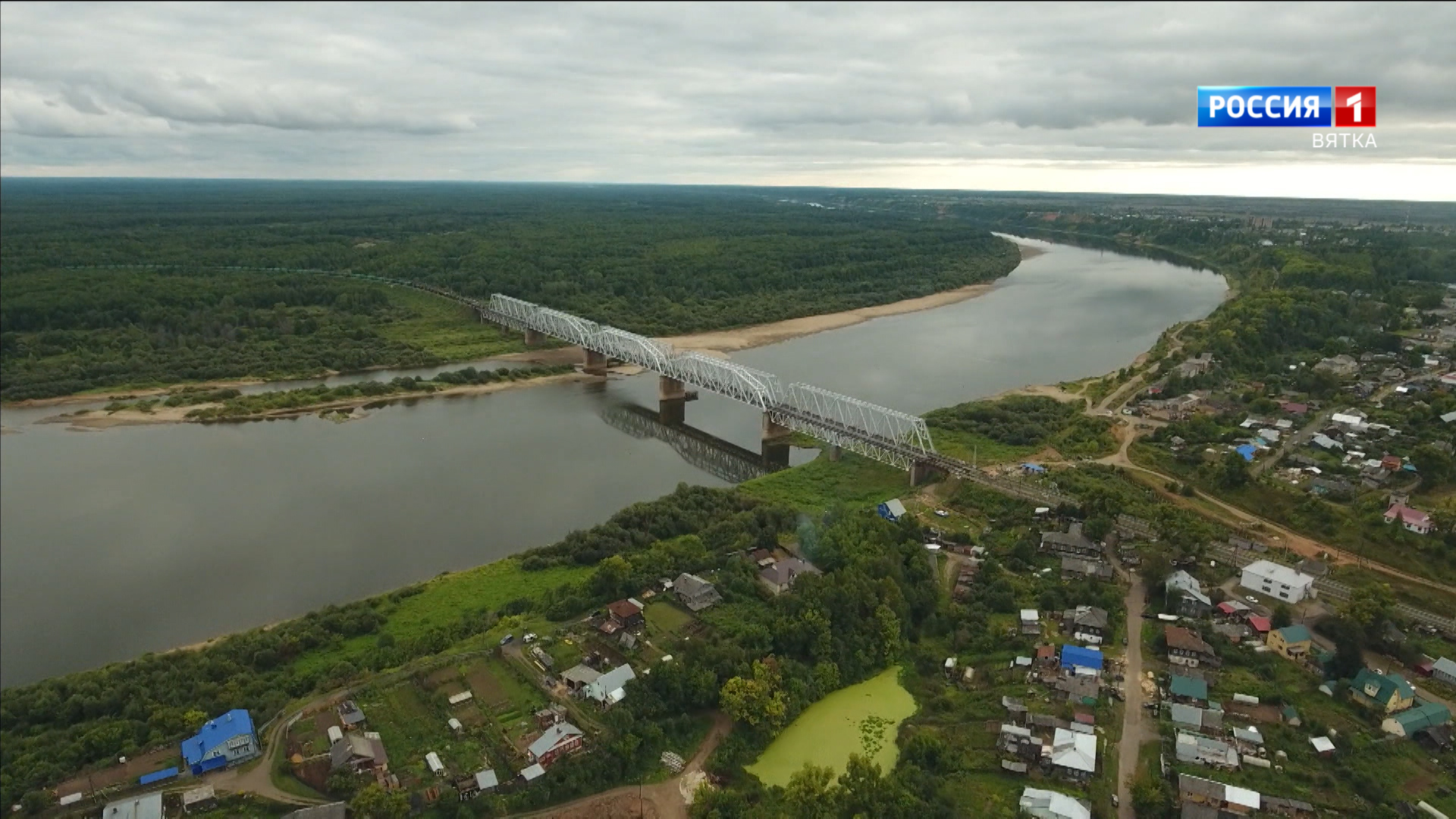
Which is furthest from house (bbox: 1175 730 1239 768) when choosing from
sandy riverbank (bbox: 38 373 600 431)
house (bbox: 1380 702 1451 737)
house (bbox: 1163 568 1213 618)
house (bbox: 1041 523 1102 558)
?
sandy riverbank (bbox: 38 373 600 431)

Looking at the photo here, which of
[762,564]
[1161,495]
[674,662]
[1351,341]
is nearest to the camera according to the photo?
[674,662]

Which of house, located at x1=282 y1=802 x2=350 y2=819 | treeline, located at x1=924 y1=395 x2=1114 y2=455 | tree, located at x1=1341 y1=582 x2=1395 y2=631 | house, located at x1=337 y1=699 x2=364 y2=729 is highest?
treeline, located at x1=924 y1=395 x2=1114 y2=455

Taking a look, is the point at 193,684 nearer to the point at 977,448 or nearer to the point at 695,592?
the point at 695,592

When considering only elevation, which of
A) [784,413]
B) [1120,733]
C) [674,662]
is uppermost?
[784,413]

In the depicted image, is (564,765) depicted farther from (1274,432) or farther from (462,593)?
(1274,432)

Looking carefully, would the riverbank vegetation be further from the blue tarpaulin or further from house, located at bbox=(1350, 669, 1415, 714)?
house, located at bbox=(1350, 669, 1415, 714)

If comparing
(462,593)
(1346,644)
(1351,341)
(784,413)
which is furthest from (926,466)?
(1351,341)

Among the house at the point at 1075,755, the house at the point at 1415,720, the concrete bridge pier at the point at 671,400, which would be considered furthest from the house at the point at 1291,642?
the concrete bridge pier at the point at 671,400

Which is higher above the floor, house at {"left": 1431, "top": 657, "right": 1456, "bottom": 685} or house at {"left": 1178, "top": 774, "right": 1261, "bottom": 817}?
house at {"left": 1431, "top": 657, "right": 1456, "bottom": 685}

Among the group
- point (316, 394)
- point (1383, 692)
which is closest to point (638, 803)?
point (1383, 692)
